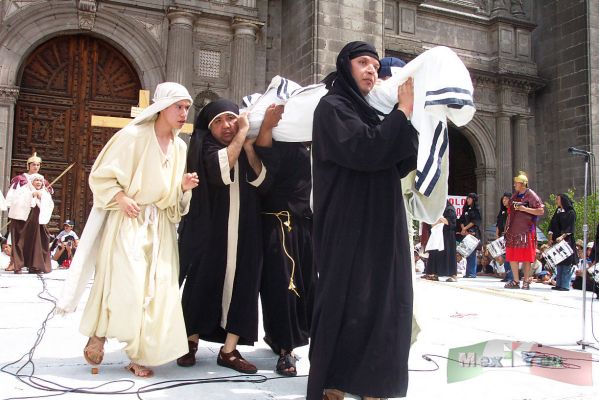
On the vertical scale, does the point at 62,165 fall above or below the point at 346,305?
above

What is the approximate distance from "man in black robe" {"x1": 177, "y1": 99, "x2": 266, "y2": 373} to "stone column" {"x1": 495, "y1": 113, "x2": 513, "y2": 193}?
14.9 metres

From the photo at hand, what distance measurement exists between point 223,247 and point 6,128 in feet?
32.7

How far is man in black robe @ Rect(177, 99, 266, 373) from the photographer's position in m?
3.68

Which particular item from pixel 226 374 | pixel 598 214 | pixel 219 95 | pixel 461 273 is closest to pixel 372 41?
pixel 219 95

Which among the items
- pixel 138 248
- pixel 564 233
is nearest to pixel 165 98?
pixel 138 248

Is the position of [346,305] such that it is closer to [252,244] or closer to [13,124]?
[252,244]

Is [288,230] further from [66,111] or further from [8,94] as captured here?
[66,111]

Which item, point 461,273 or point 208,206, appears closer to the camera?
point 208,206

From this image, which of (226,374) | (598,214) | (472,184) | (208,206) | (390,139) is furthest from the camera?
(472,184)

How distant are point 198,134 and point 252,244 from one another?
0.84 meters

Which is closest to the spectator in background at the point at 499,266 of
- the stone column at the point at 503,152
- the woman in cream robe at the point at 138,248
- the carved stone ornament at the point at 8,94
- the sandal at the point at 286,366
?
the stone column at the point at 503,152

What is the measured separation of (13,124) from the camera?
12.2 meters

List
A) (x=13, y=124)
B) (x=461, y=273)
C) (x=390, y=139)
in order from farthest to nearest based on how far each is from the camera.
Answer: (x=461, y=273) < (x=13, y=124) < (x=390, y=139)

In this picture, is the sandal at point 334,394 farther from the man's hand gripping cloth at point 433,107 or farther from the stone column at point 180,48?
the stone column at point 180,48
